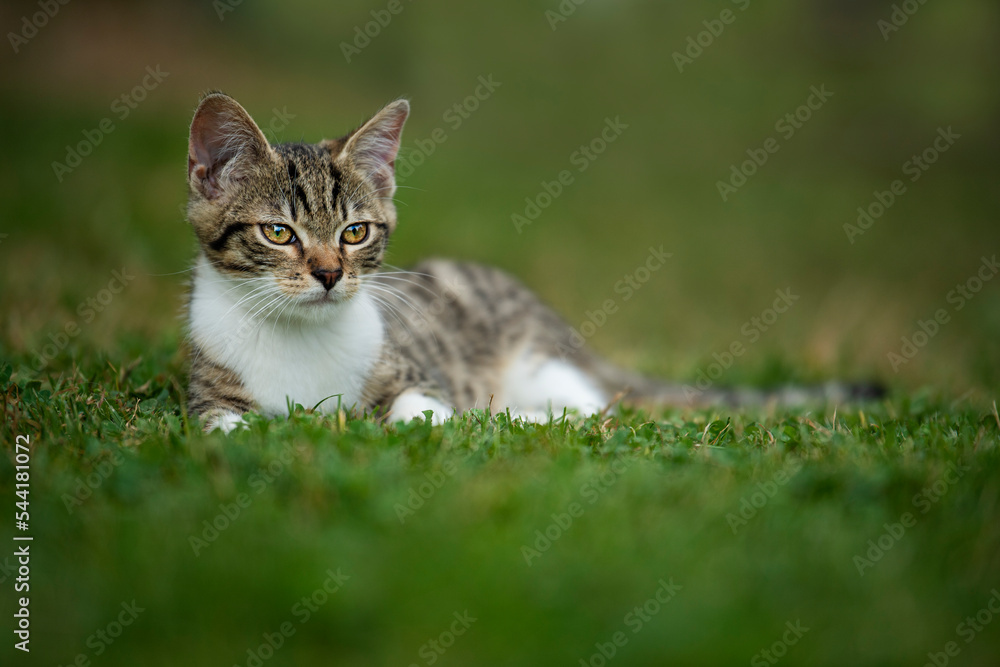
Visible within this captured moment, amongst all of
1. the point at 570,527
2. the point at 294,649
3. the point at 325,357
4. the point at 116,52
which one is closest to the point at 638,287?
the point at 325,357

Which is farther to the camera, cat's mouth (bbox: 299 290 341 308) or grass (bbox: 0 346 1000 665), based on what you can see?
cat's mouth (bbox: 299 290 341 308)

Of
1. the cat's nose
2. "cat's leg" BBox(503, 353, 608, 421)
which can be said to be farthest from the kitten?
"cat's leg" BBox(503, 353, 608, 421)

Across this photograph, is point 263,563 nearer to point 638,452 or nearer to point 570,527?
point 570,527

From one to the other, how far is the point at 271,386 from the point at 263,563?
5.09 ft

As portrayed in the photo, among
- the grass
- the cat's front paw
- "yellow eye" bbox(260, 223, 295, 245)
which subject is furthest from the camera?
"yellow eye" bbox(260, 223, 295, 245)

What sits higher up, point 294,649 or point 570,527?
point 570,527

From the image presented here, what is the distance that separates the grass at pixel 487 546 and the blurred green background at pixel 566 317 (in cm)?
1

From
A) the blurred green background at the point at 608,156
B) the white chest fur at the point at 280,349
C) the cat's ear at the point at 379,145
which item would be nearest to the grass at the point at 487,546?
the white chest fur at the point at 280,349

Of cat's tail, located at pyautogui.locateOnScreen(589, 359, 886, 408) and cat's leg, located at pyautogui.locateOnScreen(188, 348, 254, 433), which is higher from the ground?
cat's tail, located at pyautogui.locateOnScreen(589, 359, 886, 408)

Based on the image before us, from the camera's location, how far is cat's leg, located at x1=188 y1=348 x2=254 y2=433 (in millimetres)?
3779

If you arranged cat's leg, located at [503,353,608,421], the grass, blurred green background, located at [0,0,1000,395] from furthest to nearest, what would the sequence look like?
blurred green background, located at [0,0,1000,395], cat's leg, located at [503,353,608,421], the grass

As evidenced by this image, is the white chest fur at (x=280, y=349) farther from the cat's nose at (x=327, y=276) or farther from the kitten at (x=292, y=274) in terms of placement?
the cat's nose at (x=327, y=276)

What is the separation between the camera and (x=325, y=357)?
3961 millimetres

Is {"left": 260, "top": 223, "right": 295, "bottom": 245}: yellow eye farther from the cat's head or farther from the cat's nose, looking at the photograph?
the cat's nose
